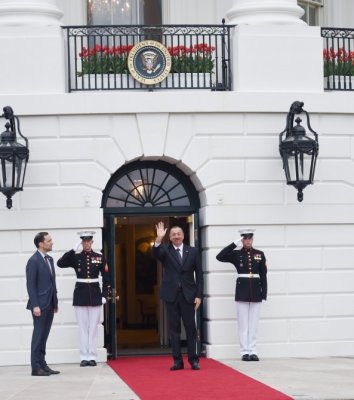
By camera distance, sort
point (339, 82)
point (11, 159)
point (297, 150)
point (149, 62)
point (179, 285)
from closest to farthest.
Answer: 1. point (179, 285)
2. point (11, 159)
3. point (297, 150)
4. point (149, 62)
5. point (339, 82)

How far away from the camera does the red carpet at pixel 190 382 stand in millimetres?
14930

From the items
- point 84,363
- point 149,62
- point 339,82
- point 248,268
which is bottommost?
point 84,363

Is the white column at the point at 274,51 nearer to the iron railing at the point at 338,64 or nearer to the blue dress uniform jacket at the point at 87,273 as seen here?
the iron railing at the point at 338,64

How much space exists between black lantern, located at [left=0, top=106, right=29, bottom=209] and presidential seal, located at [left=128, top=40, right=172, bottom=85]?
2208 millimetres

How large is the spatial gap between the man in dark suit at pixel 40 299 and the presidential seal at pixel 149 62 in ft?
12.5

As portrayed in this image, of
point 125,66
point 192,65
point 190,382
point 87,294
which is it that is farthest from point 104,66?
point 190,382

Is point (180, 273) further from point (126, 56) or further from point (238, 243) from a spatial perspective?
point (126, 56)

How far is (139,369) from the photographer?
18.5 m

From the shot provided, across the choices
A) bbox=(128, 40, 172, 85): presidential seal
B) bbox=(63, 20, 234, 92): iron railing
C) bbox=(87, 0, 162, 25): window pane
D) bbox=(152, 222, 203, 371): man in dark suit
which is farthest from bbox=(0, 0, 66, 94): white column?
bbox=(152, 222, 203, 371): man in dark suit

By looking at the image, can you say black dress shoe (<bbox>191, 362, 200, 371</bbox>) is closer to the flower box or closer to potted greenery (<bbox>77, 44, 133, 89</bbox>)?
potted greenery (<bbox>77, 44, 133, 89</bbox>)

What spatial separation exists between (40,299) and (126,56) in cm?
485

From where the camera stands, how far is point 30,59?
20.1 meters

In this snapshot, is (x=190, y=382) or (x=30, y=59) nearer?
(x=190, y=382)

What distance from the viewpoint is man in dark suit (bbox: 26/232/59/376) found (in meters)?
17.6
